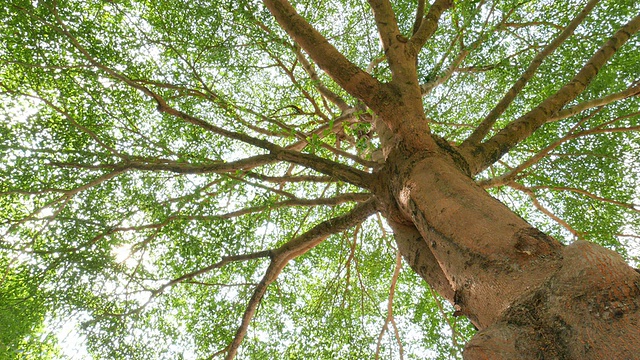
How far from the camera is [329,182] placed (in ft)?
13.4

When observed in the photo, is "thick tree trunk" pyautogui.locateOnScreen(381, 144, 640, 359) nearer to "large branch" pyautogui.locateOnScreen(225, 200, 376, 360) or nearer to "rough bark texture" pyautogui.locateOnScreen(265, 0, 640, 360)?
"rough bark texture" pyautogui.locateOnScreen(265, 0, 640, 360)

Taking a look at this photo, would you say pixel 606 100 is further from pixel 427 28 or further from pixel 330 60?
pixel 330 60

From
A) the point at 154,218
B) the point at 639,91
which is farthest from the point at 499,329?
the point at 154,218

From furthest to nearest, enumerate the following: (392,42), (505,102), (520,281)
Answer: (392,42)
(505,102)
(520,281)

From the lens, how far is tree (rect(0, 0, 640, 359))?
183cm

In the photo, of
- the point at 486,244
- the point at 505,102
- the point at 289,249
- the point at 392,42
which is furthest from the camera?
the point at 289,249

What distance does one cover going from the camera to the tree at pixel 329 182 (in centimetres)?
183

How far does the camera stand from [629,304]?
4.32ft

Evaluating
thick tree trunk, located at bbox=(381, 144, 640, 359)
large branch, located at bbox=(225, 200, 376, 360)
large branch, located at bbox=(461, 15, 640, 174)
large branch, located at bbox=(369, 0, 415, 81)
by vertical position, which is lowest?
thick tree trunk, located at bbox=(381, 144, 640, 359)

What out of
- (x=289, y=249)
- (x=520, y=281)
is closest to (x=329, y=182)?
(x=289, y=249)

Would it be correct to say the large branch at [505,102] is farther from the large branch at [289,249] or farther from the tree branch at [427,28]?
the large branch at [289,249]

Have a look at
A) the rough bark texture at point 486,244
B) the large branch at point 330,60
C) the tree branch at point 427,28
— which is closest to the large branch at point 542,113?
the rough bark texture at point 486,244

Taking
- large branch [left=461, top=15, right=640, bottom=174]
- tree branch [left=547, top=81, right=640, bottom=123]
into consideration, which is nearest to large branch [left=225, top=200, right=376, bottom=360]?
large branch [left=461, top=15, right=640, bottom=174]

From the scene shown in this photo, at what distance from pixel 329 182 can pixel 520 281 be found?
8.31 feet
